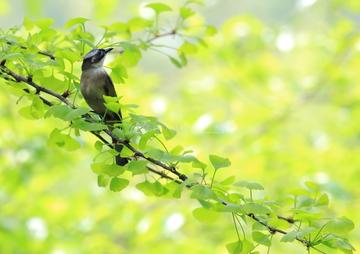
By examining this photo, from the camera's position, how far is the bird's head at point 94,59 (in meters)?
1.99

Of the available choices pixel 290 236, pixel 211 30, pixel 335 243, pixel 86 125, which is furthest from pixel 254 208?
pixel 211 30

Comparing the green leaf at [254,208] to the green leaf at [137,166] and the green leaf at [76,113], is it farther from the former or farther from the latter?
the green leaf at [76,113]

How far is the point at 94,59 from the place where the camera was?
6.71 ft

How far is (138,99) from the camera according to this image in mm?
4391

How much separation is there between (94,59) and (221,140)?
9.60 feet

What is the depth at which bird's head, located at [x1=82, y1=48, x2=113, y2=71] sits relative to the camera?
199 cm

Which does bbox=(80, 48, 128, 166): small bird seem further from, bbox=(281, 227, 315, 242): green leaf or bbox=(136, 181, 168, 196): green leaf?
bbox=(281, 227, 315, 242): green leaf

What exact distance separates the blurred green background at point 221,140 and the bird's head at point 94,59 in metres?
1.73

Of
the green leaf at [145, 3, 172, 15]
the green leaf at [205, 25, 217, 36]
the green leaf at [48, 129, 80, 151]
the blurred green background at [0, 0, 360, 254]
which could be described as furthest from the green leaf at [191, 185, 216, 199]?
the blurred green background at [0, 0, 360, 254]

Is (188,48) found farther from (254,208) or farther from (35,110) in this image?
(254,208)

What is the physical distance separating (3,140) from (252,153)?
5.89ft

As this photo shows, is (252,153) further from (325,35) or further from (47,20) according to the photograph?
(47,20)

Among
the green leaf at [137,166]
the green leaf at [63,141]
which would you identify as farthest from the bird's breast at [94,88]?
the green leaf at [137,166]

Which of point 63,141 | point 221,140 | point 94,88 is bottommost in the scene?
point 63,141
